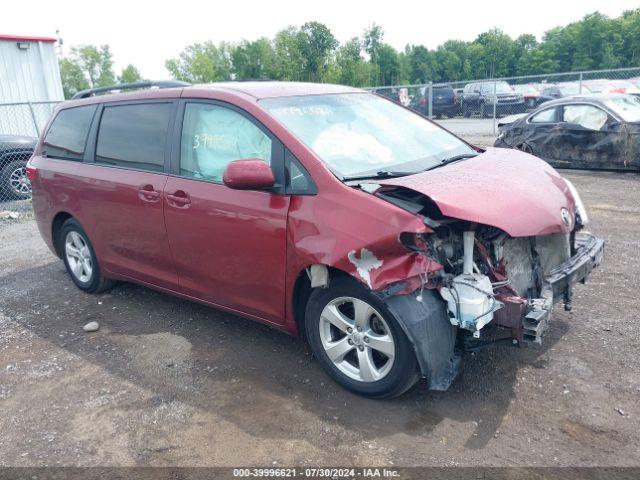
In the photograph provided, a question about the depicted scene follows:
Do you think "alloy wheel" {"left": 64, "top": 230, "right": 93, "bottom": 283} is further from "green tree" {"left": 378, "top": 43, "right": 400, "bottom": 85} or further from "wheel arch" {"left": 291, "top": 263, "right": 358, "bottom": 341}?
"green tree" {"left": 378, "top": 43, "right": 400, "bottom": 85}

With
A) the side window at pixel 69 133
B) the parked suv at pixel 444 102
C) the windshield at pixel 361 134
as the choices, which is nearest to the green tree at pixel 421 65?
the parked suv at pixel 444 102

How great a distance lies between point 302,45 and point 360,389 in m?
→ 50.4

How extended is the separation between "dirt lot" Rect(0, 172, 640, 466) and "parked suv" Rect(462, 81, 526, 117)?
59.9ft

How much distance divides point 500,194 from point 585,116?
8.52 metres

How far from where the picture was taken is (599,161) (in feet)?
33.5

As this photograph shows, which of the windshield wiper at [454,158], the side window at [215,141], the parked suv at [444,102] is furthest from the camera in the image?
the parked suv at [444,102]

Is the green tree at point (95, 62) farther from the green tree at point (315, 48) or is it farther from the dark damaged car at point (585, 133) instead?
the dark damaged car at point (585, 133)

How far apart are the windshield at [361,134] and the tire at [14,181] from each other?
8.51 meters

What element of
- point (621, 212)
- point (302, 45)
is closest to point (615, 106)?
point (621, 212)

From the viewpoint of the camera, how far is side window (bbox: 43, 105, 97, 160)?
499cm

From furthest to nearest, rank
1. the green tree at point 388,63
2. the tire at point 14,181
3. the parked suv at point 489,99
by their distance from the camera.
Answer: the green tree at point 388,63
the parked suv at point 489,99
the tire at point 14,181

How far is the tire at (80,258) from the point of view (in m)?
5.16

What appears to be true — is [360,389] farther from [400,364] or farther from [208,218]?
[208,218]

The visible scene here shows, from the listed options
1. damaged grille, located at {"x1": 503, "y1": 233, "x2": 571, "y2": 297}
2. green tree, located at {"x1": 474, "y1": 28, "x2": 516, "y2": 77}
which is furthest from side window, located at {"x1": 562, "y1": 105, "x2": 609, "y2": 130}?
green tree, located at {"x1": 474, "y1": 28, "x2": 516, "y2": 77}
